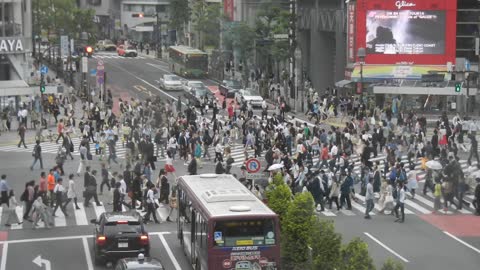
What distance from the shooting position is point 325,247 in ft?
71.6

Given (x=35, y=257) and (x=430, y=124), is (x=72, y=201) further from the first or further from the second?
(x=430, y=124)

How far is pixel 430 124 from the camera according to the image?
5788 centimetres

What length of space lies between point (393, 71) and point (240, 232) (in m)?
47.7

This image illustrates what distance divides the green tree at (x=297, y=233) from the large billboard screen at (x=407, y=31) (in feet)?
152

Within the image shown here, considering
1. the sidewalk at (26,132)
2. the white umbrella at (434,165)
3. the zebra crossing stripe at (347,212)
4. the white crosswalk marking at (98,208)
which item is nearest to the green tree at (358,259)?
the zebra crossing stripe at (347,212)

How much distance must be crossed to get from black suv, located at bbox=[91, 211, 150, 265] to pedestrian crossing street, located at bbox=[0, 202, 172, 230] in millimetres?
6449

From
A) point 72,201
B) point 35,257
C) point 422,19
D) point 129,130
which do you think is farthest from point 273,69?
point 35,257

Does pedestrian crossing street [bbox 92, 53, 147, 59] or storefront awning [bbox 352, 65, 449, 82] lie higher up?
storefront awning [bbox 352, 65, 449, 82]

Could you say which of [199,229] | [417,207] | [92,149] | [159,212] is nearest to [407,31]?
[92,149]

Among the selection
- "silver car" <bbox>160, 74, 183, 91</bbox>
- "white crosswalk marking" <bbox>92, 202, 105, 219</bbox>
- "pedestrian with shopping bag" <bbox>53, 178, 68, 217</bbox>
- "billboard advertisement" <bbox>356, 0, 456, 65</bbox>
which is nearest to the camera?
"pedestrian with shopping bag" <bbox>53, 178, 68, 217</bbox>

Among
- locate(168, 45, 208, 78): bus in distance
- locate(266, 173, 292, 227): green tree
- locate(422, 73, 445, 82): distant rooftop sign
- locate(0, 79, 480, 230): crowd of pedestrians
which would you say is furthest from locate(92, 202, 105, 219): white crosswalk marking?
locate(168, 45, 208, 78): bus in distance

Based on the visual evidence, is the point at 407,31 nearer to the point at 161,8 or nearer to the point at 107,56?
the point at 107,56

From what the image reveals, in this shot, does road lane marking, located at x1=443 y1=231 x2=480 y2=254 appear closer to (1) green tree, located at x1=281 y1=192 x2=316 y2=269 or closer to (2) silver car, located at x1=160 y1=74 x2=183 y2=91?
(1) green tree, located at x1=281 y1=192 x2=316 y2=269

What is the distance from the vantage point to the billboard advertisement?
225ft
